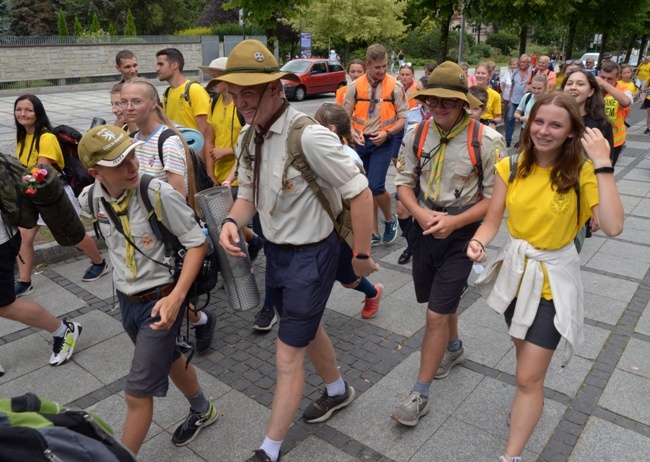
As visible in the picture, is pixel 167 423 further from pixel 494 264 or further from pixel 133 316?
pixel 494 264

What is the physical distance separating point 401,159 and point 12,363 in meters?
3.14

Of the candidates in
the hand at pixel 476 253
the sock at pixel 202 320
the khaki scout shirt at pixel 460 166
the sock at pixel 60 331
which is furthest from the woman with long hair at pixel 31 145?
the hand at pixel 476 253

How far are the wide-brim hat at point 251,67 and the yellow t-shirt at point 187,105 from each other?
2431 millimetres

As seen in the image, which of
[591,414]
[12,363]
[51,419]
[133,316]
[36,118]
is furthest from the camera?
[36,118]

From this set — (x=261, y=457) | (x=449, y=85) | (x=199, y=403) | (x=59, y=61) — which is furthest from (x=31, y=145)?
(x=59, y=61)

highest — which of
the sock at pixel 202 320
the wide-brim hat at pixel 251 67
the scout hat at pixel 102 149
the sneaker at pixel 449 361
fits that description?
the wide-brim hat at pixel 251 67

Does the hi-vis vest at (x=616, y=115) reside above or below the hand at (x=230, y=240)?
below

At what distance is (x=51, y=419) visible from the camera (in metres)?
1.34

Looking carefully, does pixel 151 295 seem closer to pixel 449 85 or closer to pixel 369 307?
pixel 449 85

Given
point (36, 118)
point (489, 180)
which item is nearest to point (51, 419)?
point (489, 180)

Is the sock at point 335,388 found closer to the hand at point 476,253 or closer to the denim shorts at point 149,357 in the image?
the denim shorts at point 149,357

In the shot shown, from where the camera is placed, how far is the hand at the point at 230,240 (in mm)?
2783

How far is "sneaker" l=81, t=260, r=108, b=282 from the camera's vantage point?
542 centimetres

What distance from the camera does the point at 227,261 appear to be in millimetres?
3096
